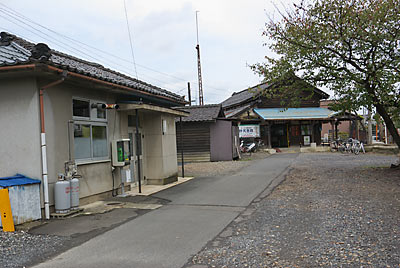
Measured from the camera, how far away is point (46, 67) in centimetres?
635

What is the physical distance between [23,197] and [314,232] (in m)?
5.39

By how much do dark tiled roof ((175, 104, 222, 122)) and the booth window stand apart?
1183cm

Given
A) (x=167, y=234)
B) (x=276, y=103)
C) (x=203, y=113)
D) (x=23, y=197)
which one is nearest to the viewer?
(x=167, y=234)

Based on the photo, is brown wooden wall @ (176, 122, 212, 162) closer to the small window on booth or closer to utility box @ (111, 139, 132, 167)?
utility box @ (111, 139, 132, 167)

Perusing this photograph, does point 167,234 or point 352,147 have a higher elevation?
point 352,147

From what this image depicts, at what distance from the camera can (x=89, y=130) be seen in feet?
28.5

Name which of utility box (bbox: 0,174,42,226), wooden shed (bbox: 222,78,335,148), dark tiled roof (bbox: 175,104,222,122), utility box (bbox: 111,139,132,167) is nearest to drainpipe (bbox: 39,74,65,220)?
utility box (bbox: 0,174,42,226)

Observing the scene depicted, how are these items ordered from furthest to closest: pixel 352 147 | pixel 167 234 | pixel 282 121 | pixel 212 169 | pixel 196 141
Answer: pixel 282 121 < pixel 352 147 < pixel 196 141 < pixel 212 169 < pixel 167 234

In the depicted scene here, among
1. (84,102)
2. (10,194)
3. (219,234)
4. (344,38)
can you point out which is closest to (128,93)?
(84,102)

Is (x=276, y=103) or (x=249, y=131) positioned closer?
(x=249, y=131)

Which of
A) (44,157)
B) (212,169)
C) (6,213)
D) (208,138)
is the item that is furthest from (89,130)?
(208,138)

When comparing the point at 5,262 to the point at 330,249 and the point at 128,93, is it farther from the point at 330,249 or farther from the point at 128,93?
the point at 128,93

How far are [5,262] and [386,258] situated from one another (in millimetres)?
5006

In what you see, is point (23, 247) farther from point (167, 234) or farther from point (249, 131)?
point (249, 131)
